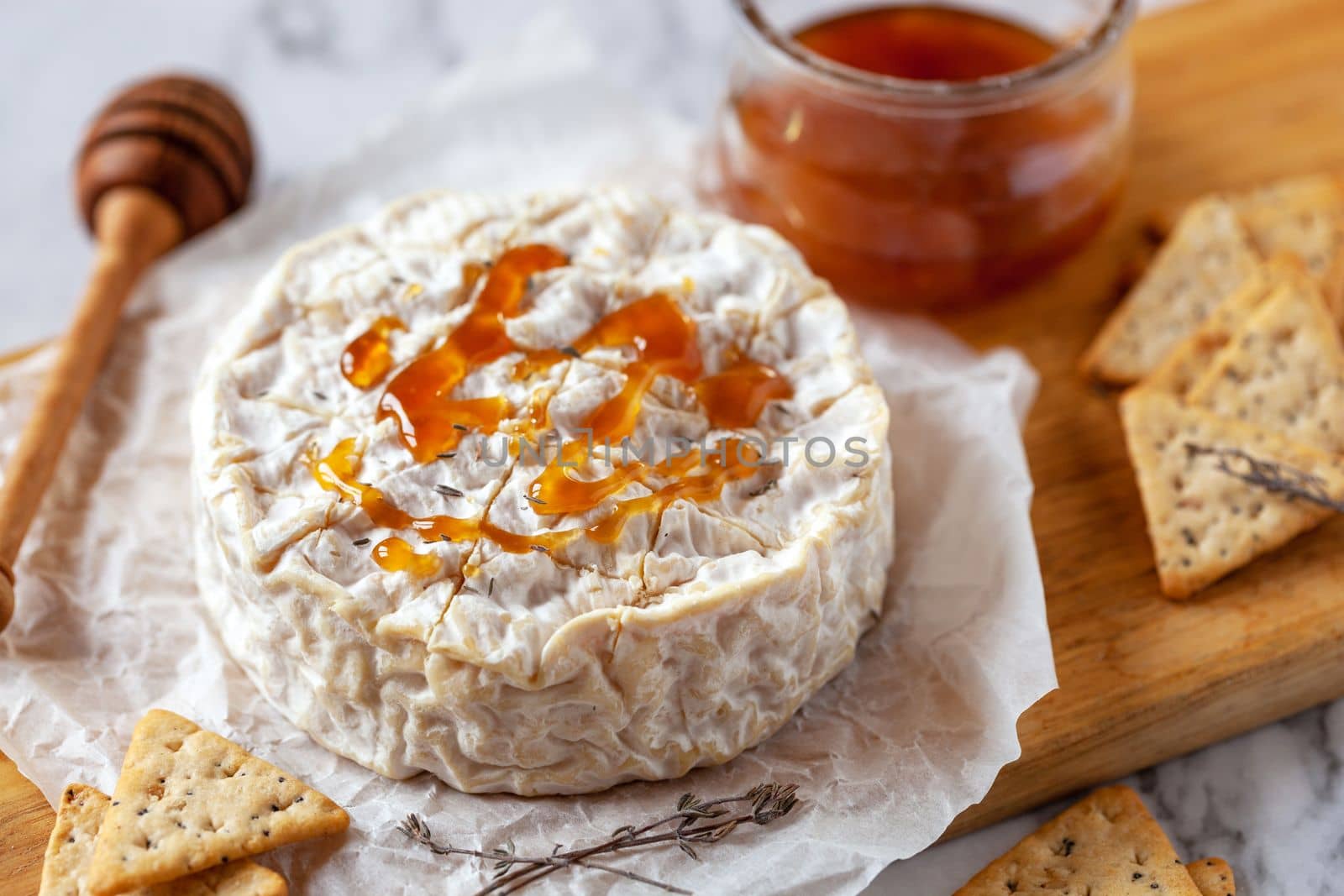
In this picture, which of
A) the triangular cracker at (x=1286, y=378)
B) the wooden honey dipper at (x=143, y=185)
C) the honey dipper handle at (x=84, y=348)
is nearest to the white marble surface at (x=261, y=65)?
the wooden honey dipper at (x=143, y=185)

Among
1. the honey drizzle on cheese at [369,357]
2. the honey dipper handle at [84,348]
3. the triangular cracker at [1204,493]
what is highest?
the honey drizzle on cheese at [369,357]

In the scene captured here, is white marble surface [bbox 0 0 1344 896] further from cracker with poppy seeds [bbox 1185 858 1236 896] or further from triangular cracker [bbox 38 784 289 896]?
cracker with poppy seeds [bbox 1185 858 1236 896]

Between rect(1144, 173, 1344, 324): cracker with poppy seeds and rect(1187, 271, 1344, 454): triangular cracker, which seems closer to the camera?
rect(1187, 271, 1344, 454): triangular cracker

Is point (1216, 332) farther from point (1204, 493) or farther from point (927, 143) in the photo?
point (927, 143)

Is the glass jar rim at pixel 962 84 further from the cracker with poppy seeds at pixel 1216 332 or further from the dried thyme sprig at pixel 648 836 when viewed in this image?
the dried thyme sprig at pixel 648 836

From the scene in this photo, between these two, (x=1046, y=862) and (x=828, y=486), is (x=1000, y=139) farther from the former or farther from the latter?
(x=1046, y=862)

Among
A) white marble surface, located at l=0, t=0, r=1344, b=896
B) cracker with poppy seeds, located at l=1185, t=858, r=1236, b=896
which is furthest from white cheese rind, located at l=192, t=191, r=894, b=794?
white marble surface, located at l=0, t=0, r=1344, b=896

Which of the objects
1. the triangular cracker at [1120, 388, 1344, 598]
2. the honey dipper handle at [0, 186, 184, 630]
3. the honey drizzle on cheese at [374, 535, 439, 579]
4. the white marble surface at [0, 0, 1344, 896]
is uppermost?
the honey drizzle on cheese at [374, 535, 439, 579]
